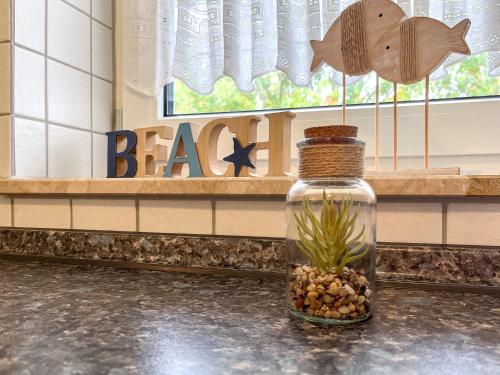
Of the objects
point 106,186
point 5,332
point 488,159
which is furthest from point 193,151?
point 488,159

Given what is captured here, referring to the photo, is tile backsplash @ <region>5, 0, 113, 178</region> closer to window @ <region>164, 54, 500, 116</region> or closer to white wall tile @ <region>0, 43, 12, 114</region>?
white wall tile @ <region>0, 43, 12, 114</region>

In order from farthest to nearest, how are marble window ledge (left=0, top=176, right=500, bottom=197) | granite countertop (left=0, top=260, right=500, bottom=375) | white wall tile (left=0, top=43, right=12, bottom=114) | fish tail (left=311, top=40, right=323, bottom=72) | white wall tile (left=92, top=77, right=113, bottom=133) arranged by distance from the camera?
white wall tile (left=92, top=77, right=113, bottom=133) → white wall tile (left=0, top=43, right=12, bottom=114) → fish tail (left=311, top=40, right=323, bottom=72) → marble window ledge (left=0, top=176, right=500, bottom=197) → granite countertop (left=0, top=260, right=500, bottom=375)

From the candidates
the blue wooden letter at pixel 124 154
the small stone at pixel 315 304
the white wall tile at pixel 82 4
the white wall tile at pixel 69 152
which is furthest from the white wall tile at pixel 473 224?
the white wall tile at pixel 82 4

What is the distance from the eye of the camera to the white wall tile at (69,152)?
3.43 feet

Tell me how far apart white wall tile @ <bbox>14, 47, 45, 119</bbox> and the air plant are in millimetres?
719

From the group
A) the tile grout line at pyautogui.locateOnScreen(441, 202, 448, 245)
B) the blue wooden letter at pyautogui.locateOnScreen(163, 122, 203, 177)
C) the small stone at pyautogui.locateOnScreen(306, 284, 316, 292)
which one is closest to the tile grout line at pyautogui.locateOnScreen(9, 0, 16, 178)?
the blue wooden letter at pyautogui.locateOnScreen(163, 122, 203, 177)

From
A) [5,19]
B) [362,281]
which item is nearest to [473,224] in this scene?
[362,281]

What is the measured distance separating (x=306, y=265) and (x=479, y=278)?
29 centimetres

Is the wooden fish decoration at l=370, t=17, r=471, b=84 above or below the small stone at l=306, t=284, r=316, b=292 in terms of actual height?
above

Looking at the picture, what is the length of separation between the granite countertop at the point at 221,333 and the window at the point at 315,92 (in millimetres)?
497

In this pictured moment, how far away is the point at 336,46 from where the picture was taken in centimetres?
79

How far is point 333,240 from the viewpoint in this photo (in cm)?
53

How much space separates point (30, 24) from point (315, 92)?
2.18 feet

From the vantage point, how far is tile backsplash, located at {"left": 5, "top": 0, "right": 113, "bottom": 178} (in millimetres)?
954
